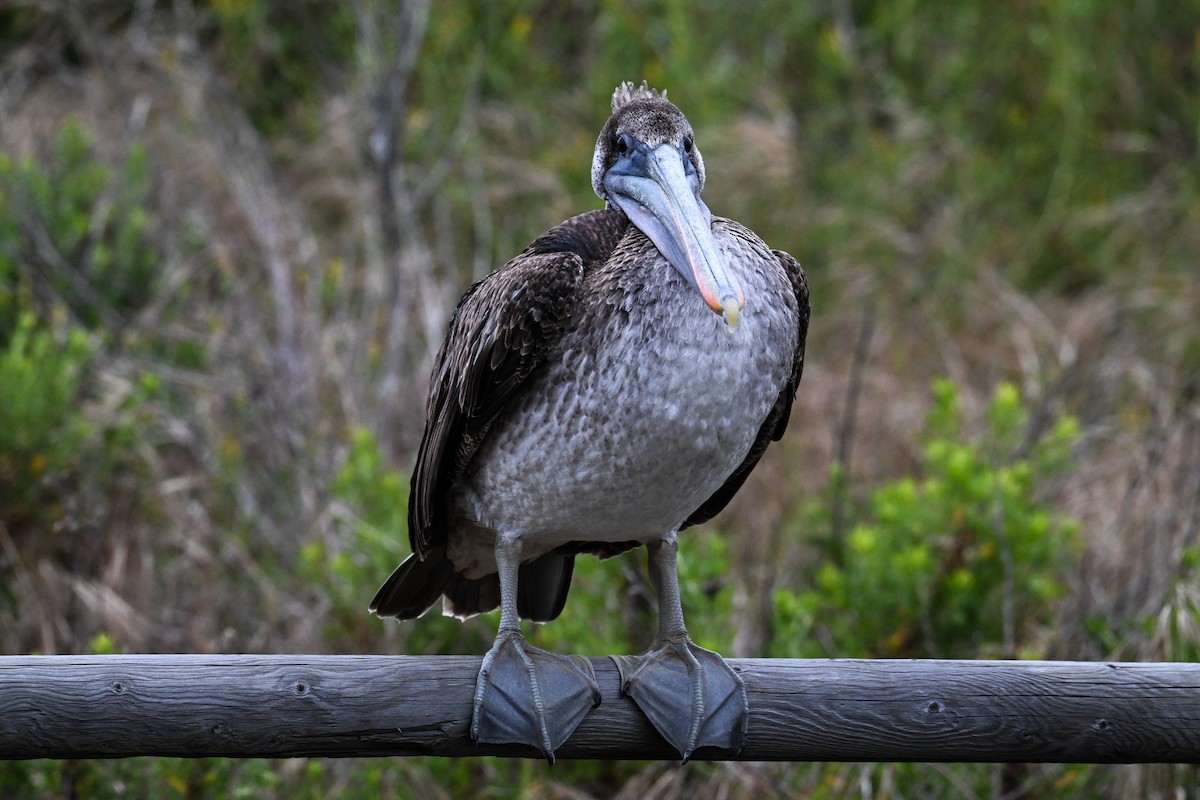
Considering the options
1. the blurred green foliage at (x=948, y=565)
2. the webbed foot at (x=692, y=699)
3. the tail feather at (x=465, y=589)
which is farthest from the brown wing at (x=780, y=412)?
the blurred green foliage at (x=948, y=565)

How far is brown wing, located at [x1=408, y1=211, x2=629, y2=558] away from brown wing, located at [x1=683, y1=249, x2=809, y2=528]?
0.35 metres

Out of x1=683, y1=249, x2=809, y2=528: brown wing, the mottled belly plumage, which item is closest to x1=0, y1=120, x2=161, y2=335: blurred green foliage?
x1=683, y1=249, x2=809, y2=528: brown wing

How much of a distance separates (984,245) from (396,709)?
5.23 metres

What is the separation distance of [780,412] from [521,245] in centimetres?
393

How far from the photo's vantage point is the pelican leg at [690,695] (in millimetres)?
2418

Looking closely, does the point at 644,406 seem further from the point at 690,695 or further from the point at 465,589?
the point at 465,589

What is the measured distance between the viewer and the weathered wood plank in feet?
7.31

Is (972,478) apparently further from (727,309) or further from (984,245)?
(984,245)

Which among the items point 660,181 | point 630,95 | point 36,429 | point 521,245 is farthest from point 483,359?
point 521,245

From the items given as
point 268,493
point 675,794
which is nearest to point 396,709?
point 675,794

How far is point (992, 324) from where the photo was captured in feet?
21.6

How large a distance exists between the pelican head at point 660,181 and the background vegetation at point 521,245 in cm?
131

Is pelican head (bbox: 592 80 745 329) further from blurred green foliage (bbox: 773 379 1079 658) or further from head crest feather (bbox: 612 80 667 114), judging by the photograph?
blurred green foliage (bbox: 773 379 1079 658)

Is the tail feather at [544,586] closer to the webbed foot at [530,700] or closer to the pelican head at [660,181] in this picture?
the webbed foot at [530,700]
